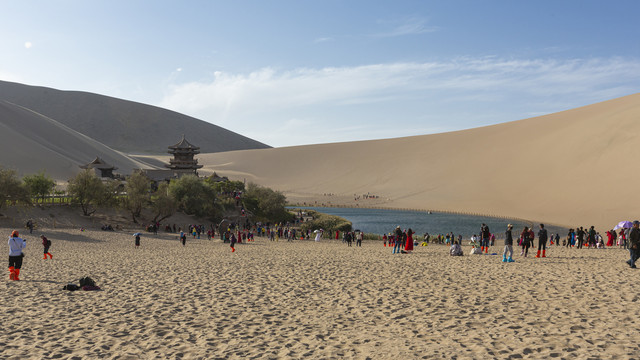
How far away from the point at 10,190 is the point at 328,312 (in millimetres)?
33234

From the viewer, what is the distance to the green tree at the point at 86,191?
128 ft

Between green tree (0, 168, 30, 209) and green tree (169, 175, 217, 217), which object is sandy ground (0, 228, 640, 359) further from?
green tree (169, 175, 217, 217)

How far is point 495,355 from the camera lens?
260 inches

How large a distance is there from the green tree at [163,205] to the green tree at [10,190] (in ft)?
31.9

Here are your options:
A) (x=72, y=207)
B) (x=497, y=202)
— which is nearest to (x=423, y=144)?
(x=497, y=202)

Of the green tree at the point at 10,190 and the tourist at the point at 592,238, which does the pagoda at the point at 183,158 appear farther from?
the tourist at the point at 592,238

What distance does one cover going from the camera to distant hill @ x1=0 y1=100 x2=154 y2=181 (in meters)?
78.4

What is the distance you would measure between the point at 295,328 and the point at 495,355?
10.7 feet

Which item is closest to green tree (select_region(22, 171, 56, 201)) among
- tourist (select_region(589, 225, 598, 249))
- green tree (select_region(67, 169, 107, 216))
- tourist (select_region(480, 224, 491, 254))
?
green tree (select_region(67, 169, 107, 216))

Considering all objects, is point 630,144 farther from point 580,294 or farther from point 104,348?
point 104,348

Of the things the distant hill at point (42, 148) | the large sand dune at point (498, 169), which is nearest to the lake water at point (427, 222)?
the large sand dune at point (498, 169)

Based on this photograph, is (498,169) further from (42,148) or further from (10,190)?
(42,148)

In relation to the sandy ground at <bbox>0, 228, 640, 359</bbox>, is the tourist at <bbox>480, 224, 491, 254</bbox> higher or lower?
higher

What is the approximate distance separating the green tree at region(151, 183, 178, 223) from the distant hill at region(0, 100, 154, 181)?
34028 mm
